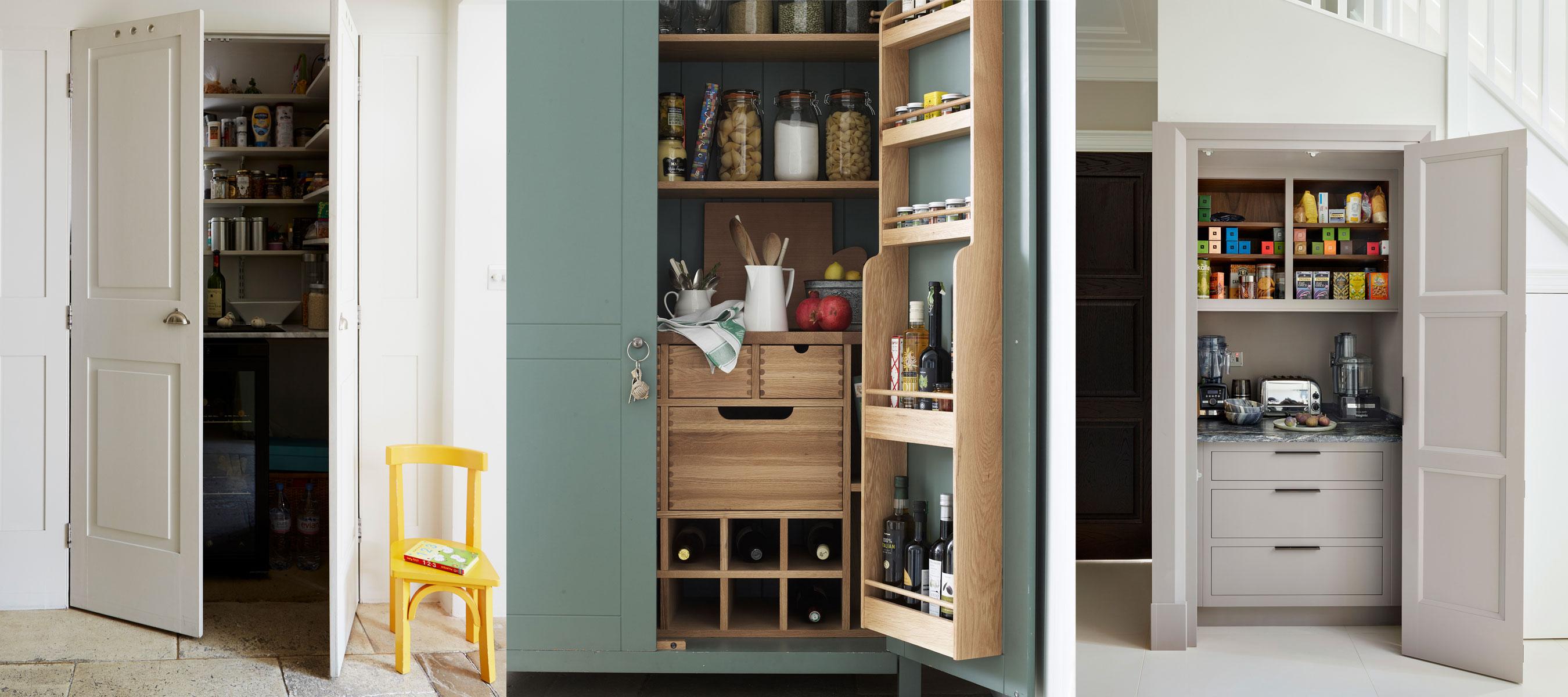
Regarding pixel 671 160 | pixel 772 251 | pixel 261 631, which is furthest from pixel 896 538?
pixel 261 631

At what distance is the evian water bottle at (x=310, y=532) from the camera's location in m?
3.96

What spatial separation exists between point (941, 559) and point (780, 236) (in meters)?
1.16

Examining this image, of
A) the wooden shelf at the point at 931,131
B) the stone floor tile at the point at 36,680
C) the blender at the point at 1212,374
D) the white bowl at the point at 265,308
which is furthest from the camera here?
the white bowl at the point at 265,308

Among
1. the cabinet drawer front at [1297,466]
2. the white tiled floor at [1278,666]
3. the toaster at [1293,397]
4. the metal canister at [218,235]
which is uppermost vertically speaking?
the metal canister at [218,235]

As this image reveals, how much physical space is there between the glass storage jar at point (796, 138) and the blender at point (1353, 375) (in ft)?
5.43

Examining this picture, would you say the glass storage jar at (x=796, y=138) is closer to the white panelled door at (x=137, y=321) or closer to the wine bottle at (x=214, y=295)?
the white panelled door at (x=137, y=321)

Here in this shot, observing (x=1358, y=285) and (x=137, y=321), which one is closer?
(x=1358, y=285)

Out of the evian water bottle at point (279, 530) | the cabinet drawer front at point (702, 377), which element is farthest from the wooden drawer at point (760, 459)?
the evian water bottle at point (279, 530)

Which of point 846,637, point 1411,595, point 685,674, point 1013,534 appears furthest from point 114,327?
point 1411,595

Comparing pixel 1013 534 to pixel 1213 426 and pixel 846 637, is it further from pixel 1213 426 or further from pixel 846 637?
pixel 1213 426

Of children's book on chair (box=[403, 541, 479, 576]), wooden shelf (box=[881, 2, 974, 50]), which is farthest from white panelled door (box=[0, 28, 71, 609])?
wooden shelf (box=[881, 2, 974, 50])

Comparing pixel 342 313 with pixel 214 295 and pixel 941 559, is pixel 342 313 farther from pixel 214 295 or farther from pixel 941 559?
pixel 941 559

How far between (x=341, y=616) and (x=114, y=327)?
1.42 meters

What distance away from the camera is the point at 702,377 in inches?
99.7
